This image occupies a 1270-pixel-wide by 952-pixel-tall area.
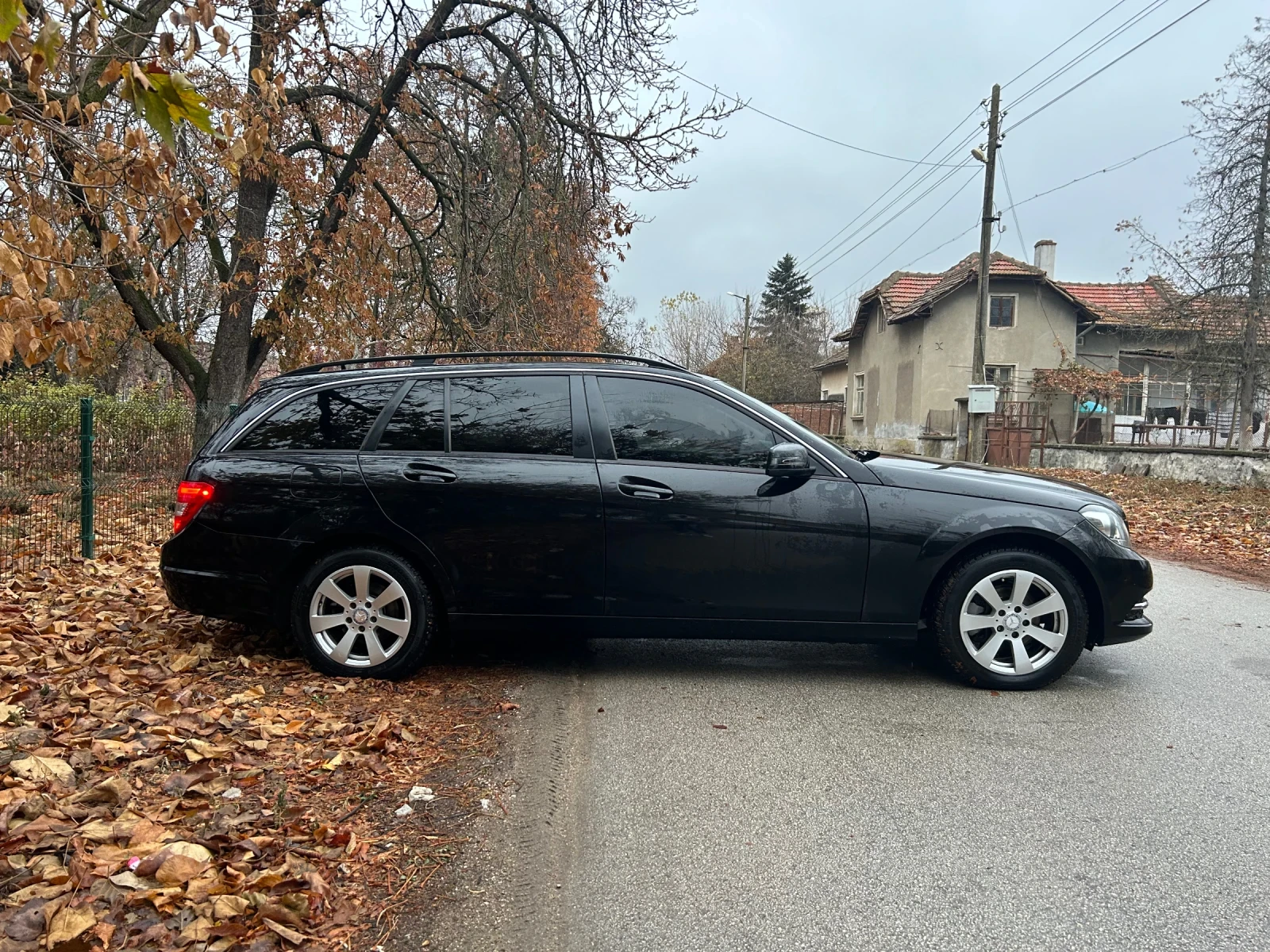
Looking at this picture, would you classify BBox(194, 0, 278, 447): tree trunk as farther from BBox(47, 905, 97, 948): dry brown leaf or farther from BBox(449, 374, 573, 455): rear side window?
BBox(47, 905, 97, 948): dry brown leaf

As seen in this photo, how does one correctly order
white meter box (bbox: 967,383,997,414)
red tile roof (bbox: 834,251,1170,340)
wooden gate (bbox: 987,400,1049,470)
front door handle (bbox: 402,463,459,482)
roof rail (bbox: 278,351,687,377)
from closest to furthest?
front door handle (bbox: 402,463,459,482) → roof rail (bbox: 278,351,687,377) → white meter box (bbox: 967,383,997,414) → wooden gate (bbox: 987,400,1049,470) → red tile roof (bbox: 834,251,1170,340)

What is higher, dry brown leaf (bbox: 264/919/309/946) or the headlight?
the headlight

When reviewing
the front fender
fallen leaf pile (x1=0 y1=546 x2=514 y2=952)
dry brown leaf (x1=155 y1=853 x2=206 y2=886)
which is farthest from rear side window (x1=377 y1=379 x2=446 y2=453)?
dry brown leaf (x1=155 y1=853 x2=206 y2=886)

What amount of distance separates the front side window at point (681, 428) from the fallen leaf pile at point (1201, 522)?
7284mm

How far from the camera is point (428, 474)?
4742 mm

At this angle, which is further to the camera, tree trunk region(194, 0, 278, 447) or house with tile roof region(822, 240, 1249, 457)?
house with tile roof region(822, 240, 1249, 457)

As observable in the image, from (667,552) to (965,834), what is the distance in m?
2.04

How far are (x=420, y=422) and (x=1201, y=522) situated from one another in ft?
39.9

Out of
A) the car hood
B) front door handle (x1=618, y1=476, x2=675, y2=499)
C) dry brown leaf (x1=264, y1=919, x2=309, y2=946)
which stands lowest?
dry brown leaf (x1=264, y1=919, x2=309, y2=946)

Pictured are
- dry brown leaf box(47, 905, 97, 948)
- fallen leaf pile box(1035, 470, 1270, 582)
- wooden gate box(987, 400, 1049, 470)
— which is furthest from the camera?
wooden gate box(987, 400, 1049, 470)

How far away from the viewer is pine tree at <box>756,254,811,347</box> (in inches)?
2771

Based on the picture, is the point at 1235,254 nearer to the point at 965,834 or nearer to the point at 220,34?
the point at 965,834

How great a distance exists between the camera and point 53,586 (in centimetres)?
688

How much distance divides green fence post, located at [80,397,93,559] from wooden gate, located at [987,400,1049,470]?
2542 cm
